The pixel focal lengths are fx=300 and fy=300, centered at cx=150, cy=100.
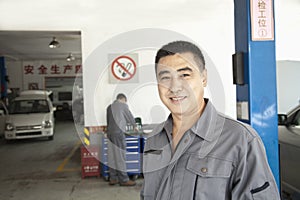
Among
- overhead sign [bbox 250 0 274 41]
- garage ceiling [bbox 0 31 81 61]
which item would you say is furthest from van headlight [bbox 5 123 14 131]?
overhead sign [bbox 250 0 274 41]

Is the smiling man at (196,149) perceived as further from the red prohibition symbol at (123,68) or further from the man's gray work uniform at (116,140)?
the red prohibition symbol at (123,68)

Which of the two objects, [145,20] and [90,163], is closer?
[90,163]

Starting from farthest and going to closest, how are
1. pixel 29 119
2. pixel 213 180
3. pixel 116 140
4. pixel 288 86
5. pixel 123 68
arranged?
pixel 29 119, pixel 288 86, pixel 123 68, pixel 116 140, pixel 213 180

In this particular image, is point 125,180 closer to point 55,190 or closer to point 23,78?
point 55,190

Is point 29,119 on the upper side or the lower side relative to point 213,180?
lower

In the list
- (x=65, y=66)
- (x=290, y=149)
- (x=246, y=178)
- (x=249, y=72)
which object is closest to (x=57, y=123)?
(x=65, y=66)

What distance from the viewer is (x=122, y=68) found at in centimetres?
518

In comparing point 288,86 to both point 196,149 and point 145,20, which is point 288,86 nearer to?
point 145,20

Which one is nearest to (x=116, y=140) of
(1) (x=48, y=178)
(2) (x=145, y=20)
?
(1) (x=48, y=178)

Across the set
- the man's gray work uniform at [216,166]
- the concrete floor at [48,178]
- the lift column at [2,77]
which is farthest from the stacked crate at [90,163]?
the lift column at [2,77]

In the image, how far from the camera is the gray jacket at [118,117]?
11.2 ft

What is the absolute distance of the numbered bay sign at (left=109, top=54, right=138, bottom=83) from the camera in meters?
5.06

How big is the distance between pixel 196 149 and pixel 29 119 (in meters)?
7.82

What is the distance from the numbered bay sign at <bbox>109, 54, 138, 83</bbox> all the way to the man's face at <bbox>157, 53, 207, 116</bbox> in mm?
3782
